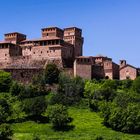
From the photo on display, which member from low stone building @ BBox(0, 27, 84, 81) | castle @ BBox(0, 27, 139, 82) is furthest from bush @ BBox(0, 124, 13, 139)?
low stone building @ BBox(0, 27, 84, 81)

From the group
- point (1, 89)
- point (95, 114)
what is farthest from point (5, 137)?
point (1, 89)

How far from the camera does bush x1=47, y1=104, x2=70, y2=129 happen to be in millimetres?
62344

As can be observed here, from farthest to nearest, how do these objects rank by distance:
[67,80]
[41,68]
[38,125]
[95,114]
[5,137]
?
[41,68]
[67,80]
[95,114]
[38,125]
[5,137]

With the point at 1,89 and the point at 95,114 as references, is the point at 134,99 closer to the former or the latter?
the point at 95,114

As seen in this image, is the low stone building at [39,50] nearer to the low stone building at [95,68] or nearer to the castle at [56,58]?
the castle at [56,58]

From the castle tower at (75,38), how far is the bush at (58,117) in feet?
85.1

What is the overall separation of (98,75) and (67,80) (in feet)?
29.3

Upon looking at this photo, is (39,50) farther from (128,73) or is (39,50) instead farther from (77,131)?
(77,131)

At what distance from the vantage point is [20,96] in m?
72.4

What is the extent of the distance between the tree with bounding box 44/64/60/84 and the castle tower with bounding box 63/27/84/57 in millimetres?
10201

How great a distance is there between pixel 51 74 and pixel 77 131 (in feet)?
64.7

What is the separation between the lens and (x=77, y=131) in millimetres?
60656

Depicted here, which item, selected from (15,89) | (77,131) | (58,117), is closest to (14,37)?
(15,89)

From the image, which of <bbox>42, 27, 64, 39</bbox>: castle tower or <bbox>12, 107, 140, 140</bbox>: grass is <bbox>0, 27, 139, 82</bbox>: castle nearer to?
<bbox>42, 27, 64, 39</bbox>: castle tower
